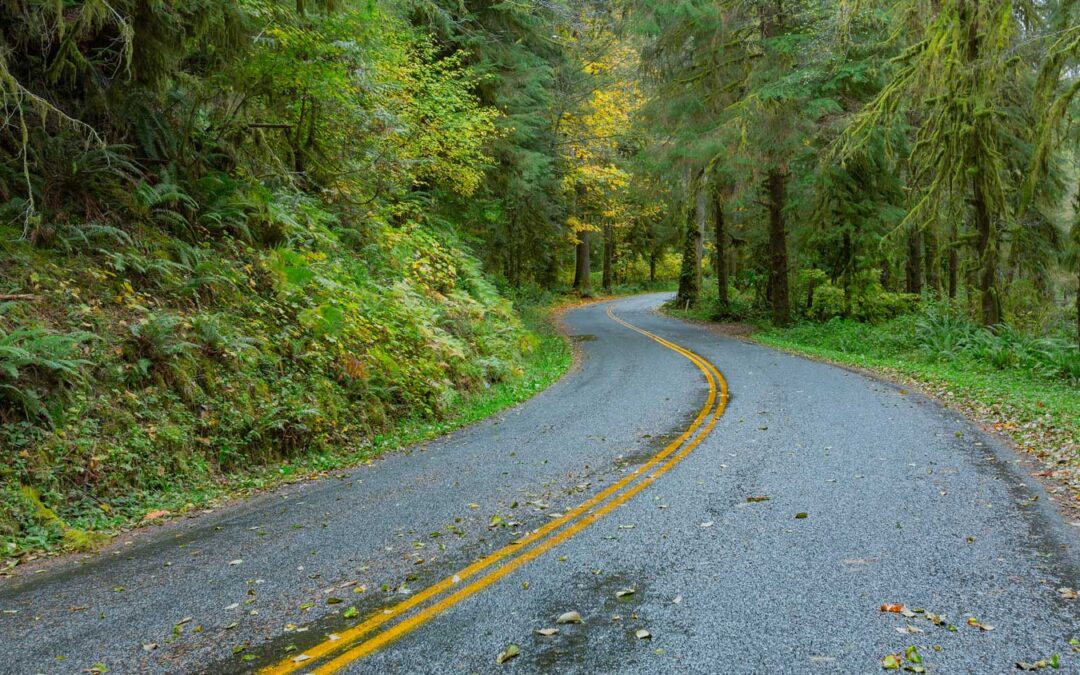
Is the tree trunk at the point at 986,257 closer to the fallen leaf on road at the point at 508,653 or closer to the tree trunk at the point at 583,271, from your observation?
the fallen leaf on road at the point at 508,653

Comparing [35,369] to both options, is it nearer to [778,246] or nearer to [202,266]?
[202,266]

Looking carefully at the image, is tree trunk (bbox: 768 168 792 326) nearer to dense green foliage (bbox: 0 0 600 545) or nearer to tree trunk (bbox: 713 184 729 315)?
tree trunk (bbox: 713 184 729 315)

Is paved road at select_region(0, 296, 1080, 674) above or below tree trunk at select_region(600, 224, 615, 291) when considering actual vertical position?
below

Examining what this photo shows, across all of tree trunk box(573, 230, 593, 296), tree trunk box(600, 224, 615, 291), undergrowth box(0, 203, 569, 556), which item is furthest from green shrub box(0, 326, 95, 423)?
tree trunk box(600, 224, 615, 291)

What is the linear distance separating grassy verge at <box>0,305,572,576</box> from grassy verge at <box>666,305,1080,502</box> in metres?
7.15

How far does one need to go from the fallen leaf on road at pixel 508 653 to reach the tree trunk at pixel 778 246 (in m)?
19.9

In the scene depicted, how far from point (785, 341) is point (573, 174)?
1426cm

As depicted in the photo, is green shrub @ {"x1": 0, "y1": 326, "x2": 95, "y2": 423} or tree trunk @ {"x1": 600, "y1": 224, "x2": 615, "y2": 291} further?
tree trunk @ {"x1": 600, "y1": 224, "x2": 615, "y2": 291}

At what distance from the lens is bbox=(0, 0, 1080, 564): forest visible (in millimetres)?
7090

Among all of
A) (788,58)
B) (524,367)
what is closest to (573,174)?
(788,58)

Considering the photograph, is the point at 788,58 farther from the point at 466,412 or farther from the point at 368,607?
the point at 368,607

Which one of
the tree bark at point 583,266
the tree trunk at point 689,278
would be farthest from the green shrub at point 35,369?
the tree bark at point 583,266

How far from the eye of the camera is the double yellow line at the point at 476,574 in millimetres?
3455

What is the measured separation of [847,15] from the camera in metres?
12.7
